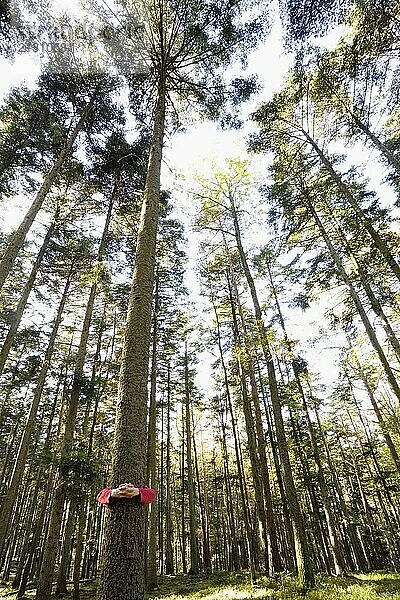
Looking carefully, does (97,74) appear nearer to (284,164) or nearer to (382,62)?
(284,164)

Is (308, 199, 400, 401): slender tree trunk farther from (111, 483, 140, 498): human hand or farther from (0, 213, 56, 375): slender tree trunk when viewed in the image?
(0, 213, 56, 375): slender tree trunk

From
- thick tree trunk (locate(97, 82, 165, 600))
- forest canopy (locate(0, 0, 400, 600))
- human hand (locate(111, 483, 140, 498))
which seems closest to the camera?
thick tree trunk (locate(97, 82, 165, 600))

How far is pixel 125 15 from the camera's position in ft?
24.1

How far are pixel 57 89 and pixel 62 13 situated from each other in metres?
A: 2.12

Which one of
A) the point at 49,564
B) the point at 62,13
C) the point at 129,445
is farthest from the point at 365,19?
the point at 49,564

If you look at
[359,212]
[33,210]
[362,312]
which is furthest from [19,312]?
[359,212]

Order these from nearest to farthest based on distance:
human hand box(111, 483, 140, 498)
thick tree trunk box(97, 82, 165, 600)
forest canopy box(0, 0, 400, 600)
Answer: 1. thick tree trunk box(97, 82, 165, 600)
2. human hand box(111, 483, 140, 498)
3. forest canopy box(0, 0, 400, 600)

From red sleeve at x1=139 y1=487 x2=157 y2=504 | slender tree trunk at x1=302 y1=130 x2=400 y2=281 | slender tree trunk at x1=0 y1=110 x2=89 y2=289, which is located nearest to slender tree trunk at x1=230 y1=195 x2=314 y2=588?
slender tree trunk at x1=302 y1=130 x2=400 y2=281

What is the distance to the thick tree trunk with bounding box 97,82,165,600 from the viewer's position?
2330mm

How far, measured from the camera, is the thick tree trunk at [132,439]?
2.33 metres

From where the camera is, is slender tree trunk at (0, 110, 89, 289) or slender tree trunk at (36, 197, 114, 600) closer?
slender tree trunk at (36, 197, 114, 600)

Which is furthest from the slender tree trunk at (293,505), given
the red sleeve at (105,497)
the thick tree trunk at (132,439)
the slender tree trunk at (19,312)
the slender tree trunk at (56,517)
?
the slender tree trunk at (19,312)

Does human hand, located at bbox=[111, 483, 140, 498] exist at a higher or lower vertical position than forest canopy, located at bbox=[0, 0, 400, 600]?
lower

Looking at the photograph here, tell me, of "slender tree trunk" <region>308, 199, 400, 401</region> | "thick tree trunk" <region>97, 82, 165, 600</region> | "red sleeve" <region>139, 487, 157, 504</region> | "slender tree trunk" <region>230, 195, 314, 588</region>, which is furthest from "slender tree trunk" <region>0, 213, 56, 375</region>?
"slender tree trunk" <region>308, 199, 400, 401</region>
